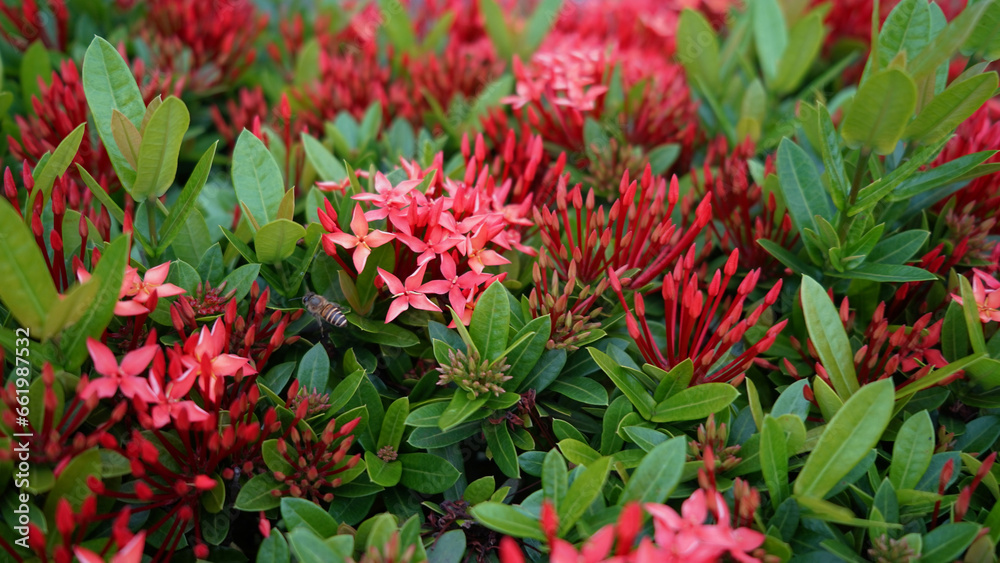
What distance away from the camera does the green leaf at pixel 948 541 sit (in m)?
1.28

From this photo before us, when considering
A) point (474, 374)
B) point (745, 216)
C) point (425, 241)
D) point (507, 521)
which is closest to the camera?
point (507, 521)

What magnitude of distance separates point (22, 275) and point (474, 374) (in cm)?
91

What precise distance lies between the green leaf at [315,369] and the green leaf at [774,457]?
971 millimetres

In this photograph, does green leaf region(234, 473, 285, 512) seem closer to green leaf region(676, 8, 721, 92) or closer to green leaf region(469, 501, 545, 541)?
green leaf region(469, 501, 545, 541)

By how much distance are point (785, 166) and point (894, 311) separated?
51 centimetres

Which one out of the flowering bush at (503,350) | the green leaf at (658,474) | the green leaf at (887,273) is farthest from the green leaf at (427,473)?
the green leaf at (887,273)

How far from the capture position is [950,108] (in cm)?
153

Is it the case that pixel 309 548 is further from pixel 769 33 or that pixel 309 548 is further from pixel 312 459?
pixel 769 33

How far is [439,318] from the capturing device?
1.73 meters

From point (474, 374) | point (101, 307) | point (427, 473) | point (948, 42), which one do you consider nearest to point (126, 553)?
point (101, 307)

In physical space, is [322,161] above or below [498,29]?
below

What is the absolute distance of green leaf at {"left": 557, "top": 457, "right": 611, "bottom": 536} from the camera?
1.31 meters

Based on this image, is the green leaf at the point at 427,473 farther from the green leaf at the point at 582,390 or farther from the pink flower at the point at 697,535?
the pink flower at the point at 697,535

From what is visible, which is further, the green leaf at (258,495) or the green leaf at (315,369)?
the green leaf at (315,369)
